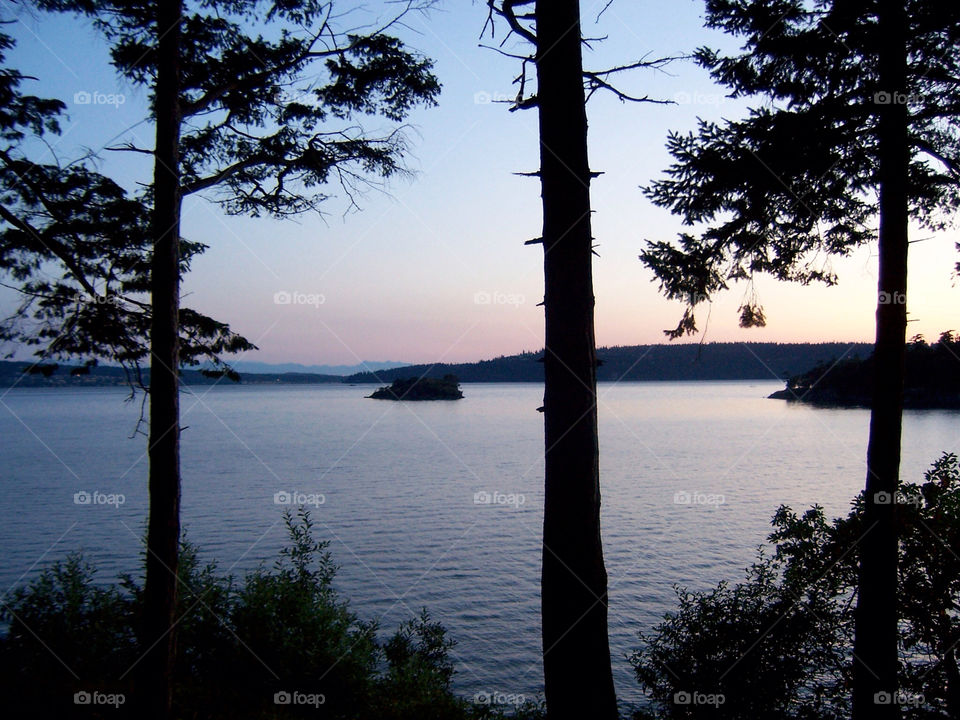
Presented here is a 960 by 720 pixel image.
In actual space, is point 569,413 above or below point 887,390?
below

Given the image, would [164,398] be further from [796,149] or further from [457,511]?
[457,511]

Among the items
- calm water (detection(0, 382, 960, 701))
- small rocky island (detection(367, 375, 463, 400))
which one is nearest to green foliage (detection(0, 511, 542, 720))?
calm water (detection(0, 382, 960, 701))

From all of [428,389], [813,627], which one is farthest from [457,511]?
[428,389]

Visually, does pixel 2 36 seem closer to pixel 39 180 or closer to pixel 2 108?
pixel 2 108

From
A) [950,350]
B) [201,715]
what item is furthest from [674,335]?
[201,715]

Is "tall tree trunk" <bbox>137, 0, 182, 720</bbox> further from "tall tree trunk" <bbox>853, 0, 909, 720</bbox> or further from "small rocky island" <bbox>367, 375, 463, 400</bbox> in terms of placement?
"small rocky island" <bbox>367, 375, 463, 400</bbox>

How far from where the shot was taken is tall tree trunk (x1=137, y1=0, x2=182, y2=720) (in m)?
5.46

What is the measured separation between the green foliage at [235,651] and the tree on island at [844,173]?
5.40 meters

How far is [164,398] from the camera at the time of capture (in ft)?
18.1

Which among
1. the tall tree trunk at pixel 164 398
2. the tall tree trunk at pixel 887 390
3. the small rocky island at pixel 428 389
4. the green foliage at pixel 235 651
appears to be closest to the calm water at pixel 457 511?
the green foliage at pixel 235 651

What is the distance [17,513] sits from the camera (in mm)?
25641

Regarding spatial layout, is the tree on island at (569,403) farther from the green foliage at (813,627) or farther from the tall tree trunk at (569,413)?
the green foliage at (813,627)

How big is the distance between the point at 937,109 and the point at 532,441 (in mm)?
51994

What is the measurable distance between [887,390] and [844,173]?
8.37 feet
